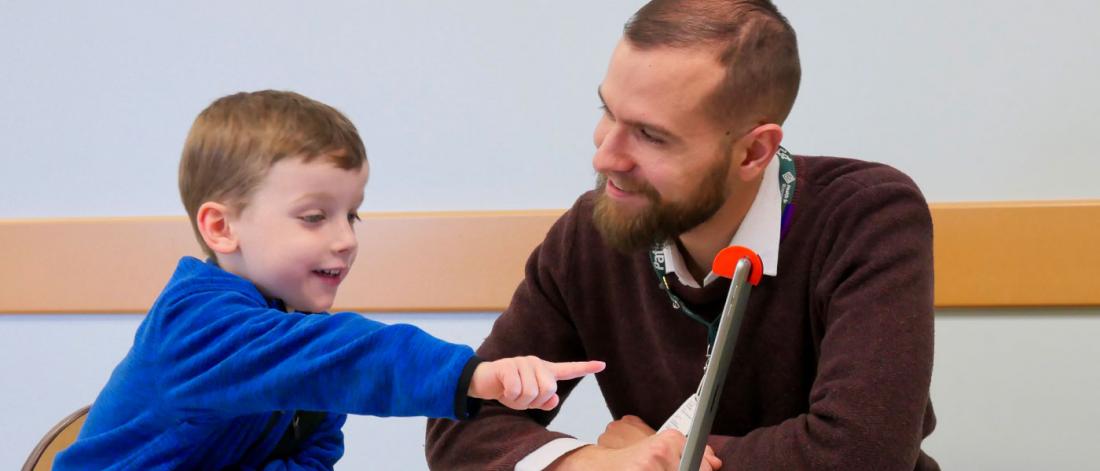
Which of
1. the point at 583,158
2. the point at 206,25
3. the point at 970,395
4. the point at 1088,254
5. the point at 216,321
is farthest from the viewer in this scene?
the point at 206,25

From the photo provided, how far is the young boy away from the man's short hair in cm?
44

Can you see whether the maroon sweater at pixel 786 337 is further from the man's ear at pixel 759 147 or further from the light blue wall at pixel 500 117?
the light blue wall at pixel 500 117

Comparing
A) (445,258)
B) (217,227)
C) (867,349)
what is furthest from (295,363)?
(445,258)

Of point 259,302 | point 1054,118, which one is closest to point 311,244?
point 259,302

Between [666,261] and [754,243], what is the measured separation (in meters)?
0.13

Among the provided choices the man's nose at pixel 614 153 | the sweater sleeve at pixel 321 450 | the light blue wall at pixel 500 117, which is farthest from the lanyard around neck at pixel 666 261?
the light blue wall at pixel 500 117

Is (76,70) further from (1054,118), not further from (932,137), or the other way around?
(1054,118)

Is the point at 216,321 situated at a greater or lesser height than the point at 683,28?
lesser

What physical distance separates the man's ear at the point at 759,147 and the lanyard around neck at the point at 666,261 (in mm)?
34

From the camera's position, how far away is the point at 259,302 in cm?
125

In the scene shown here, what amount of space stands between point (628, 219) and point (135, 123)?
154 centimetres

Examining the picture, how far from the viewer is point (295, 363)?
1058 millimetres

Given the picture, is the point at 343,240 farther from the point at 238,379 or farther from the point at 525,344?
the point at 525,344

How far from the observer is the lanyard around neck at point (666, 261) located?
1.45 metres
